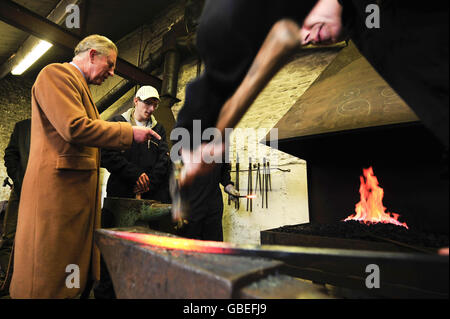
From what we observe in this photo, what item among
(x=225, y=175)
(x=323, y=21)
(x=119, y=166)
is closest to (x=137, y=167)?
(x=119, y=166)

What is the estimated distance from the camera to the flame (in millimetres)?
2119

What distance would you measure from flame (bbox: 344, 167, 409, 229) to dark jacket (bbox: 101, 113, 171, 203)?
195 cm

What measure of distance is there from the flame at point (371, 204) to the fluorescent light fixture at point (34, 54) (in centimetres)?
482

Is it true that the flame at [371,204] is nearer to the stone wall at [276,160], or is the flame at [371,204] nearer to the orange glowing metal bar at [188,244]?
the stone wall at [276,160]

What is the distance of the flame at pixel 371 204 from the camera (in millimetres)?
2119

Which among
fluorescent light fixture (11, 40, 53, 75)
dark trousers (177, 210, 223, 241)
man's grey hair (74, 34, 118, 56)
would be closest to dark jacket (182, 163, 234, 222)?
dark trousers (177, 210, 223, 241)

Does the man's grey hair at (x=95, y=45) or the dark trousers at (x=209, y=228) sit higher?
the man's grey hair at (x=95, y=45)

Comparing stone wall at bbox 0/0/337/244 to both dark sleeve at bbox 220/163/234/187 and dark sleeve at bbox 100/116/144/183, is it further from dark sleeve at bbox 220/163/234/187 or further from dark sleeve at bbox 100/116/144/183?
dark sleeve at bbox 100/116/144/183

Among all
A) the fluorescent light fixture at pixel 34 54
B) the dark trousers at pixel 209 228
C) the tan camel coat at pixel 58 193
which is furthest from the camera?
the fluorescent light fixture at pixel 34 54

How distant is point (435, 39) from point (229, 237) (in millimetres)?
3186

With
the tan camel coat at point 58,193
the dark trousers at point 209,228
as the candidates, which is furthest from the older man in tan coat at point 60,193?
the dark trousers at point 209,228

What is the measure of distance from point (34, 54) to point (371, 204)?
557 cm

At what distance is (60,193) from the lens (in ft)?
3.70
